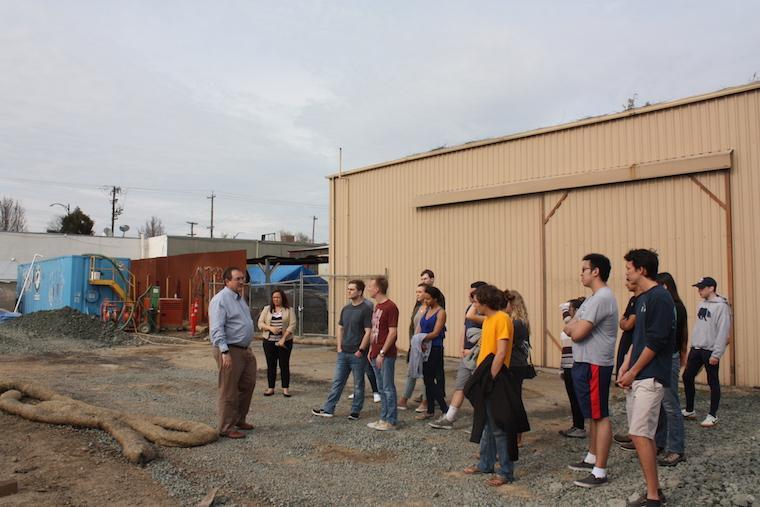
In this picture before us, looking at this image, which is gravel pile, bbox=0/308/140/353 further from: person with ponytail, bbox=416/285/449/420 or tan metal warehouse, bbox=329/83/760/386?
person with ponytail, bbox=416/285/449/420

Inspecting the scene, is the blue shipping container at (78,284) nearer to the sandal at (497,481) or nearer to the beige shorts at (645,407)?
the sandal at (497,481)

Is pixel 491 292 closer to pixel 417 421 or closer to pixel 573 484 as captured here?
pixel 573 484

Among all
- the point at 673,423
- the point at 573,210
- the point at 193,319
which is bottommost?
the point at 673,423

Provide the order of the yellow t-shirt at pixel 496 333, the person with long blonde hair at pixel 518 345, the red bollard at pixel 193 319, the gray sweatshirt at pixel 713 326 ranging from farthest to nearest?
the red bollard at pixel 193 319 < the gray sweatshirt at pixel 713 326 < the person with long blonde hair at pixel 518 345 < the yellow t-shirt at pixel 496 333

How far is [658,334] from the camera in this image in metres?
4.11

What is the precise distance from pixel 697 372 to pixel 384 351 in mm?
3741

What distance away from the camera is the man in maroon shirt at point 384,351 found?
6664mm

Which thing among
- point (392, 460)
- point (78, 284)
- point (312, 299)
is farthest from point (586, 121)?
point (78, 284)

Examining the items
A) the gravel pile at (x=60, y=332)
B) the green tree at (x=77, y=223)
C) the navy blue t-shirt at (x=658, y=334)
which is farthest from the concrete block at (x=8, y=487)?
the green tree at (x=77, y=223)

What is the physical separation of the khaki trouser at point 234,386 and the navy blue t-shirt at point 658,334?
398 cm

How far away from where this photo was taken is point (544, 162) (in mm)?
11859

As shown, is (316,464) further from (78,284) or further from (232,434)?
(78,284)

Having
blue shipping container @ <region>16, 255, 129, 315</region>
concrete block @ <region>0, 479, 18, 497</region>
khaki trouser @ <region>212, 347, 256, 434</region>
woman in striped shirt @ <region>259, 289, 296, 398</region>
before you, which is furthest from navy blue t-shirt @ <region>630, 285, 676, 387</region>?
blue shipping container @ <region>16, 255, 129, 315</region>

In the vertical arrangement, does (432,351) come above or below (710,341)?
below
